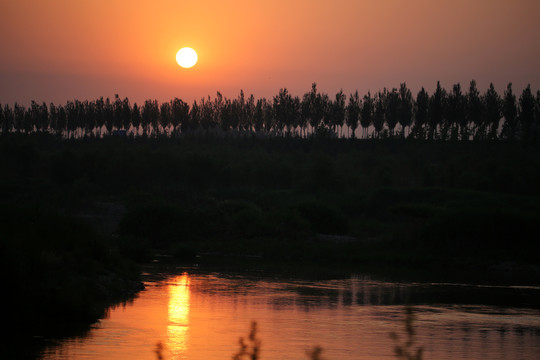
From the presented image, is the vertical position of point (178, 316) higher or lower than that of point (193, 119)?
A: lower

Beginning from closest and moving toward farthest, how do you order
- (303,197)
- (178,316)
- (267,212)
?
(178,316)
(267,212)
(303,197)

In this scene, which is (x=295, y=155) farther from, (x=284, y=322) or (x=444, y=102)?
(x=284, y=322)

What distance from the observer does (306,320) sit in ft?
99.8

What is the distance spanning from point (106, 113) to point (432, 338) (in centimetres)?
10884

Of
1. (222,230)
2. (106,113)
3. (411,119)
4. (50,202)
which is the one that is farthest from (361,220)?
(106,113)

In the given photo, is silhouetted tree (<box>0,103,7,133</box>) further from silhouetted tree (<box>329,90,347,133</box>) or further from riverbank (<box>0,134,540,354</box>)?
silhouetted tree (<box>329,90,347,133</box>)

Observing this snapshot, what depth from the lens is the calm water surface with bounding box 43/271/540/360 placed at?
2444 centimetres

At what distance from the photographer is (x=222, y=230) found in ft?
216

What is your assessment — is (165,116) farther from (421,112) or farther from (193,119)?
(421,112)

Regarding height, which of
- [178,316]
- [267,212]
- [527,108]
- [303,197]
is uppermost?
[527,108]

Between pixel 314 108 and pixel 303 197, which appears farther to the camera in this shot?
pixel 314 108

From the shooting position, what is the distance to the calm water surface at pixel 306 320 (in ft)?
80.2

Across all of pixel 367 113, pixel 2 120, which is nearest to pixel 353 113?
pixel 367 113

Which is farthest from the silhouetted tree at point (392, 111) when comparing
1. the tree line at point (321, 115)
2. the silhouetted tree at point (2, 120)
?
the silhouetted tree at point (2, 120)
